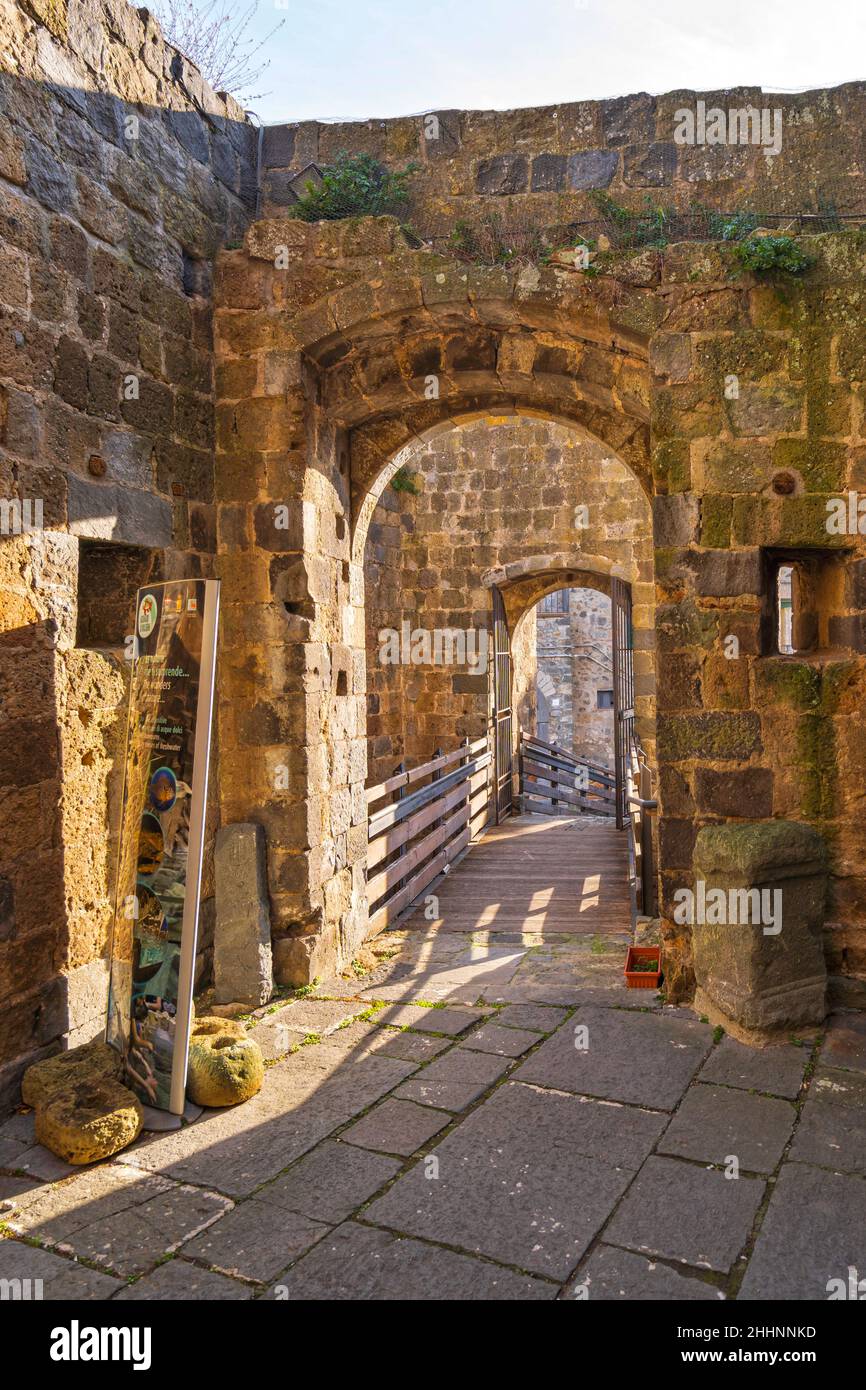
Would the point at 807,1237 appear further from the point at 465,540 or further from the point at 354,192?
the point at 465,540

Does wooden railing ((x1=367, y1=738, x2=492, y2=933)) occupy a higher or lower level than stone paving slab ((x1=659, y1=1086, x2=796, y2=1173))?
higher

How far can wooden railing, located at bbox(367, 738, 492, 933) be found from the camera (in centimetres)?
567

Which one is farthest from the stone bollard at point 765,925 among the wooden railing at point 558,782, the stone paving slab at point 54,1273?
the wooden railing at point 558,782

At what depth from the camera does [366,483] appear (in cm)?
520

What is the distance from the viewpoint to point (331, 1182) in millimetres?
2746

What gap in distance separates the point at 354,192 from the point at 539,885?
189 inches

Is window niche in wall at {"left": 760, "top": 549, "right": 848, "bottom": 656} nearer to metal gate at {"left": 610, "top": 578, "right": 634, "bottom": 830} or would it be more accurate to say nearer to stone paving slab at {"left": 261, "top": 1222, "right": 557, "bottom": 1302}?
stone paving slab at {"left": 261, "top": 1222, "right": 557, "bottom": 1302}

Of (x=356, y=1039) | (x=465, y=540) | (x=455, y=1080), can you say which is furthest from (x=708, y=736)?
(x=465, y=540)

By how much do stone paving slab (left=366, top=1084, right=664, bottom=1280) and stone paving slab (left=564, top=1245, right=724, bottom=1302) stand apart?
0.05 metres

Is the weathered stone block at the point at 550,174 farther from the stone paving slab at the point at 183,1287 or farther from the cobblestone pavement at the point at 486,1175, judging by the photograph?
the stone paving slab at the point at 183,1287

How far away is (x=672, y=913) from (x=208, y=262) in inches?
144

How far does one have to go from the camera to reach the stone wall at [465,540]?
902cm

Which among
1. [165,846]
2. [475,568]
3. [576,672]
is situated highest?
[475,568]

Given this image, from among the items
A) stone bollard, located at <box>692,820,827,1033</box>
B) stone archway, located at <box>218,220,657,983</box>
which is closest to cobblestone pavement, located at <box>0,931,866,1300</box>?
stone bollard, located at <box>692,820,827,1033</box>
